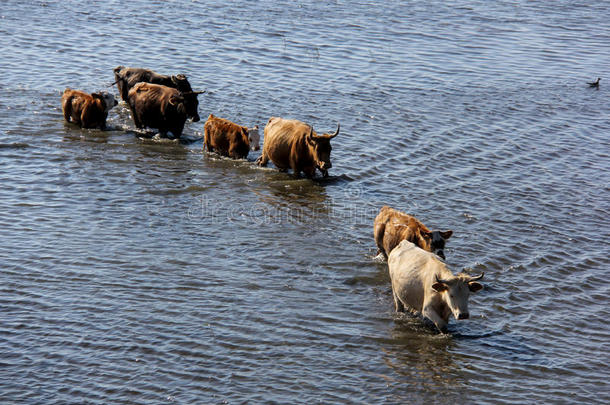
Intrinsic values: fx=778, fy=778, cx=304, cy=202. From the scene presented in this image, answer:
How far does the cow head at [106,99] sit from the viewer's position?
17719 millimetres

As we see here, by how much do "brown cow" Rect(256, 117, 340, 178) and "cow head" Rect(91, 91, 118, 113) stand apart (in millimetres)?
4071

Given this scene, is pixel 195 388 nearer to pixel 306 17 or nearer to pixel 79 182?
pixel 79 182

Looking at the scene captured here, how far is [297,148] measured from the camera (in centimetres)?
1591

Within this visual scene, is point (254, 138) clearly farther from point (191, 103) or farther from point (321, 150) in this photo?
point (191, 103)

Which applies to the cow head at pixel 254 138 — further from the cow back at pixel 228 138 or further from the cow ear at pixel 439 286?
the cow ear at pixel 439 286

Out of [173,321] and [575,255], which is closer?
[173,321]

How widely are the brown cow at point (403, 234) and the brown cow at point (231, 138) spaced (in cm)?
527

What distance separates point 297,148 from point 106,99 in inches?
199

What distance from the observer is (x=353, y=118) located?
63.8ft

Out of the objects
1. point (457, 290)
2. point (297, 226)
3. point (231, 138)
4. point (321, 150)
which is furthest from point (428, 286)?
point (231, 138)

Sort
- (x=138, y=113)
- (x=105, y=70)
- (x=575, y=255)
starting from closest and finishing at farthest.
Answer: (x=575, y=255) < (x=138, y=113) < (x=105, y=70)

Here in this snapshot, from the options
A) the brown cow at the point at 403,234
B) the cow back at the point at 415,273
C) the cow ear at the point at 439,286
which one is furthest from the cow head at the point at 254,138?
the cow ear at the point at 439,286

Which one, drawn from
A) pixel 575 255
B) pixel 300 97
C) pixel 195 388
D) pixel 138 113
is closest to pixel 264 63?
pixel 300 97

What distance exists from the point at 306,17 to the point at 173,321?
2197cm
